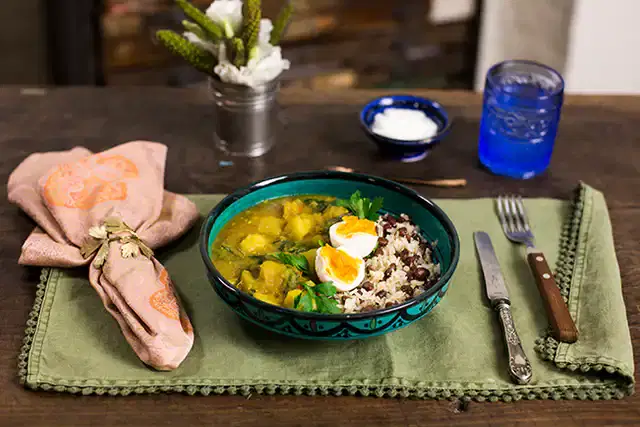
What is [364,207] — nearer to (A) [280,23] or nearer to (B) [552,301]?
(B) [552,301]

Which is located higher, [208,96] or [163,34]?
[163,34]

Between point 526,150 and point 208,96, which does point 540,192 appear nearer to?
point 526,150

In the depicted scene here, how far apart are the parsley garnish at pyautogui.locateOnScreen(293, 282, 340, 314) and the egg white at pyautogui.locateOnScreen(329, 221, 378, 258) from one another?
0.10m

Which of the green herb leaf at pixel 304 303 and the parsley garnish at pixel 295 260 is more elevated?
the parsley garnish at pixel 295 260

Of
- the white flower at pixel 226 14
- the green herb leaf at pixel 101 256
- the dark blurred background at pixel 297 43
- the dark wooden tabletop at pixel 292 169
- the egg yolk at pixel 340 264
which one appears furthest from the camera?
the dark blurred background at pixel 297 43

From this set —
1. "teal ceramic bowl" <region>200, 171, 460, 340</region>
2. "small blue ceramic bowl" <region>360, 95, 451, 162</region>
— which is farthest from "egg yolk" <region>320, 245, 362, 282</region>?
"small blue ceramic bowl" <region>360, 95, 451, 162</region>

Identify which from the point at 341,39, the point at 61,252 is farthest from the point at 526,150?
the point at 341,39

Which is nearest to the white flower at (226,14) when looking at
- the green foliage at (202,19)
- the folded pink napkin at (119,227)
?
the green foliage at (202,19)

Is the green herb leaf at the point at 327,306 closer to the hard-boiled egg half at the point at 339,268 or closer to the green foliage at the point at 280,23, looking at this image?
the hard-boiled egg half at the point at 339,268

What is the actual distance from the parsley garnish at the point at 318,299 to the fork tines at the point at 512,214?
1.58 ft

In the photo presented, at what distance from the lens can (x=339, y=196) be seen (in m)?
1.57

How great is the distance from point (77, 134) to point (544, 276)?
112 cm

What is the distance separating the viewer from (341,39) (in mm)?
3445

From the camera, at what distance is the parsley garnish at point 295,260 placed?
1333 millimetres
